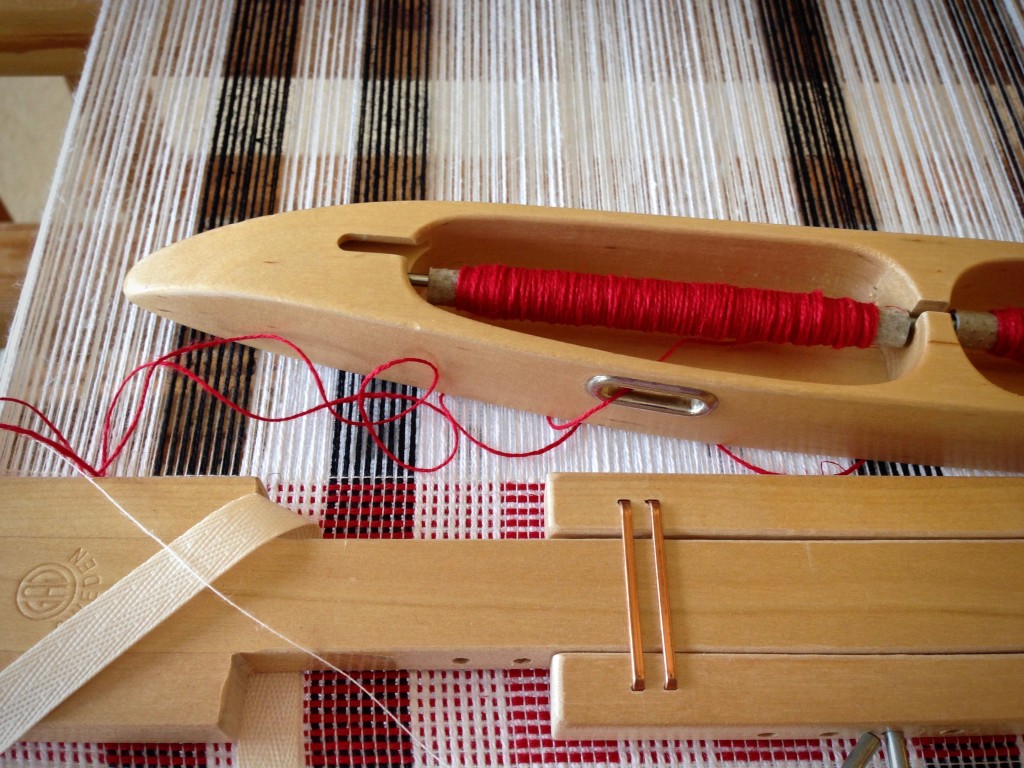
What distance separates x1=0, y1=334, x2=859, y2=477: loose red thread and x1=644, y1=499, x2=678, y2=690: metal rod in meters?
0.12

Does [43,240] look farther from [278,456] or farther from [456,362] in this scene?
[456,362]

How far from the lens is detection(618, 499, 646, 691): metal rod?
64cm

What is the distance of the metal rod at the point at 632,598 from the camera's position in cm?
64

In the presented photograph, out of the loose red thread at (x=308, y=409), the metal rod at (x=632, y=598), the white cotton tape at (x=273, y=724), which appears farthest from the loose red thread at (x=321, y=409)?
the white cotton tape at (x=273, y=724)

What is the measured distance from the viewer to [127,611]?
631mm

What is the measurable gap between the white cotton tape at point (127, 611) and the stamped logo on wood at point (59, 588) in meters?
0.02

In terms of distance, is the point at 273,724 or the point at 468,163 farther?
the point at 468,163

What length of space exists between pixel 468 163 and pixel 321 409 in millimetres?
344

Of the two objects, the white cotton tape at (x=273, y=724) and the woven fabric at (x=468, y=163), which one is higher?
the woven fabric at (x=468, y=163)

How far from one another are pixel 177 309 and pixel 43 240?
21cm

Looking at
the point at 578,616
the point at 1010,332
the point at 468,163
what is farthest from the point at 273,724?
the point at 1010,332

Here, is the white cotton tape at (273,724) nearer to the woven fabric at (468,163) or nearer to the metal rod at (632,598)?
the woven fabric at (468,163)

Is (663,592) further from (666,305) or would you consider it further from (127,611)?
(127,611)

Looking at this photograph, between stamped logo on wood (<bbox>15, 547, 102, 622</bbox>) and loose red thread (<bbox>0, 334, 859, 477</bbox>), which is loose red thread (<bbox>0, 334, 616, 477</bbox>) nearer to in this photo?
loose red thread (<bbox>0, 334, 859, 477</bbox>)
